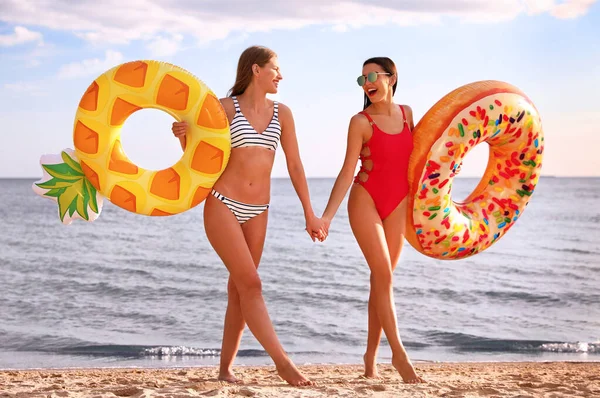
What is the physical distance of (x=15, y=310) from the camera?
1007 cm

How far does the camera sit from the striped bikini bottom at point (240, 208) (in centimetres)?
470

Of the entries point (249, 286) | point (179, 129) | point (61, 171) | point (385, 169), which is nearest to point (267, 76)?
point (179, 129)

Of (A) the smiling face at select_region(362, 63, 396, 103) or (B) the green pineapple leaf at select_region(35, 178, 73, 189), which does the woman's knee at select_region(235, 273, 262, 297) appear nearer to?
(B) the green pineapple leaf at select_region(35, 178, 73, 189)

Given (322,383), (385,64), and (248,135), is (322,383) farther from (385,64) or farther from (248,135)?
(385,64)

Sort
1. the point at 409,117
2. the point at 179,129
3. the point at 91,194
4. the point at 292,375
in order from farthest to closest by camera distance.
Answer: the point at 409,117, the point at 91,194, the point at 179,129, the point at 292,375

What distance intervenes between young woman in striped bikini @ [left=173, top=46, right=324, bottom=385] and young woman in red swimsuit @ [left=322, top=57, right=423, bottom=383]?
296 mm

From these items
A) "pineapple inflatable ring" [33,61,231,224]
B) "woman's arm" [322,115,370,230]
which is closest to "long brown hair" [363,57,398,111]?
"woman's arm" [322,115,370,230]

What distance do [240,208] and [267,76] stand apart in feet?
2.62

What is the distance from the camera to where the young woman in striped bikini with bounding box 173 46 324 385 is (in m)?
4.64

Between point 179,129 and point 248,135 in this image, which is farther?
point 179,129

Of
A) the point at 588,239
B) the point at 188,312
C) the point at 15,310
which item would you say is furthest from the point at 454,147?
the point at 588,239

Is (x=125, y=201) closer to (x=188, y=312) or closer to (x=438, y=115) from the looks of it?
(x=438, y=115)

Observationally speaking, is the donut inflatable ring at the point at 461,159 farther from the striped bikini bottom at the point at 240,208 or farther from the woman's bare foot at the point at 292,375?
the woman's bare foot at the point at 292,375

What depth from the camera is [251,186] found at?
471cm
